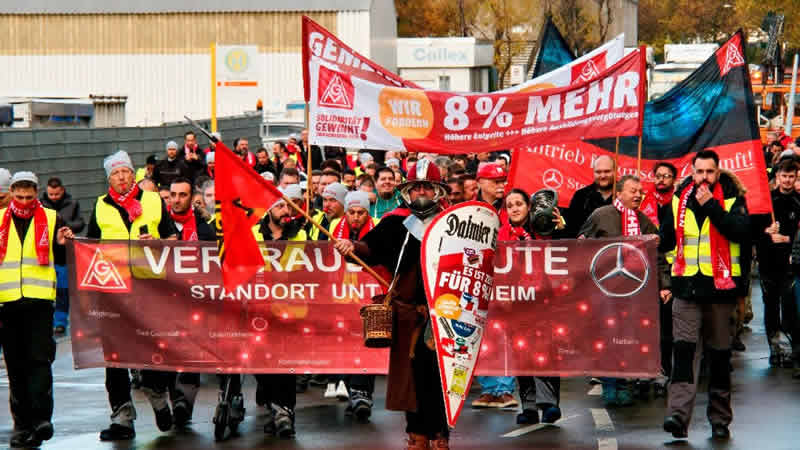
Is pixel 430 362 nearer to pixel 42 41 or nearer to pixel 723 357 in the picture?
pixel 723 357

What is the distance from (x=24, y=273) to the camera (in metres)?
10.3

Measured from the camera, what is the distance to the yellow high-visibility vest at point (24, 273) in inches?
403

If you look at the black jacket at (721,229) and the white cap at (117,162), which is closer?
the black jacket at (721,229)

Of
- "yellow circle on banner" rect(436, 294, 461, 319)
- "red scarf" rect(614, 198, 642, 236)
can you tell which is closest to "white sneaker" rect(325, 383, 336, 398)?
"red scarf" rect(614, 198, 642, 236)

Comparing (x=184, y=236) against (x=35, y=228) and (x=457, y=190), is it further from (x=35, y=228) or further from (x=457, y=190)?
(x=457, y=190)

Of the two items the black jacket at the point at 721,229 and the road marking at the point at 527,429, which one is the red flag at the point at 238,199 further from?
the black jacket at the point at 721,229

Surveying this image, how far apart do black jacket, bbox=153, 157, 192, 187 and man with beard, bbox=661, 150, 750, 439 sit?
13.2 m

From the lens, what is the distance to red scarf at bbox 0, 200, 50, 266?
34.0 feet

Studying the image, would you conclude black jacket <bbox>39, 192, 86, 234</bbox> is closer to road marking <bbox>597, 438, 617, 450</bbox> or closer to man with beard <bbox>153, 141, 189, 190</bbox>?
man with beard <bbox>153, 141, 189, 190</bbox>

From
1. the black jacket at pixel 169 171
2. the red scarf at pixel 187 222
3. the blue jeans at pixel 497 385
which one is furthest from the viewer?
the black jacket at pixel 169 171

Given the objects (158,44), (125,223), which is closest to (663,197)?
(125,223)

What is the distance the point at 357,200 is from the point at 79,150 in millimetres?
13731

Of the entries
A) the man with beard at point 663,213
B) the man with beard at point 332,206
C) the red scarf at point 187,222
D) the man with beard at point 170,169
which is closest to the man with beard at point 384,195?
the man with beard at point 332,206

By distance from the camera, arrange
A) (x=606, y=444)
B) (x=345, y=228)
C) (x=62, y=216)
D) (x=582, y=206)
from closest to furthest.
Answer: (x=606, y=444), (x=345, y=228), (x=582, y=206), (x=62, y=216)
